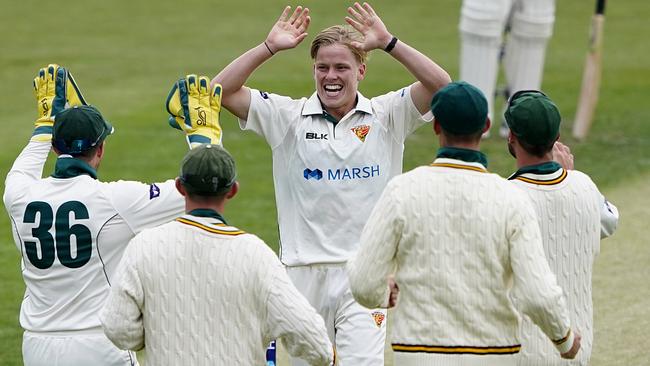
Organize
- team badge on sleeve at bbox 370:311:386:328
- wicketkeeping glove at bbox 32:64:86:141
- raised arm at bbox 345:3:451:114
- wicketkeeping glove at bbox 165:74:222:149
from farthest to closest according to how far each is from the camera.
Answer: raised arm at bbox 345:3:451:114
team badge on sleeve at bbox 370:311:386:328
wicketkeeping glove at bbox 32:64:86:141
wicketkeeping glove at bbox 165:74:222:149

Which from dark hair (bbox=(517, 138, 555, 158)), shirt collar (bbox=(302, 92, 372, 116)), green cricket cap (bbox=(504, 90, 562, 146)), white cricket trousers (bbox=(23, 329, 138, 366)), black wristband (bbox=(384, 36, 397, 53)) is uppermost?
black wristband (bbox=(384, 36, 397, 53))

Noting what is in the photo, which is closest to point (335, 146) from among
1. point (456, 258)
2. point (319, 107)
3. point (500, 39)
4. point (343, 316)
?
point (319, 107)

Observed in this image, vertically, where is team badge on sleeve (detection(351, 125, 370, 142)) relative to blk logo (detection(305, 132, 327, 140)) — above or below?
above

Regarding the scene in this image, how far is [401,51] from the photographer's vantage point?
6156 mm

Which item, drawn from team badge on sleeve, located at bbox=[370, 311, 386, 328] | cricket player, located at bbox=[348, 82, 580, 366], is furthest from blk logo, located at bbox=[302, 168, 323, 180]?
cricket player, located at bbox=[348, 82, 580, 366]

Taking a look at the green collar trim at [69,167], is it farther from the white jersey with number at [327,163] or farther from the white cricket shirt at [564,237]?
the white cricket shirt at [564,237]

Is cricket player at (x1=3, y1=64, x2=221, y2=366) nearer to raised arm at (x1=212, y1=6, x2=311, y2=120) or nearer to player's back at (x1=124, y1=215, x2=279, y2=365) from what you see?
player's back at (x1=124, y1=215, x2=279, y2=365)

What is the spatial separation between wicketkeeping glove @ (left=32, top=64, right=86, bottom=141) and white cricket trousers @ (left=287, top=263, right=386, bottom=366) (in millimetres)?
1306

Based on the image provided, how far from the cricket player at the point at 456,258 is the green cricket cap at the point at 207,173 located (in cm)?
54

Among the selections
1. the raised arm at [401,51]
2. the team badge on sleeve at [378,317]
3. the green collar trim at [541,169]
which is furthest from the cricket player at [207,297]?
the raised arm at [401,51]

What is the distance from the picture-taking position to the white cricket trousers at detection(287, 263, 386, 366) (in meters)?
5.91

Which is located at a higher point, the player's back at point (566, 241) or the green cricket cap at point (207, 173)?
the green cricket cap at point (207, 173)

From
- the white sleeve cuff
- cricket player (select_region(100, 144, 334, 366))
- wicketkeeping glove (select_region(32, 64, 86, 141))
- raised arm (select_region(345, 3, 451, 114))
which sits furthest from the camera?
raised arm (select_region(345, 3, 451, 114))

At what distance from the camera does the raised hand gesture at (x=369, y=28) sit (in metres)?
6.10
